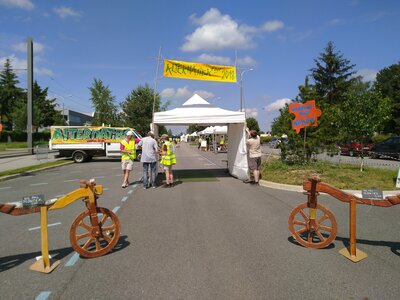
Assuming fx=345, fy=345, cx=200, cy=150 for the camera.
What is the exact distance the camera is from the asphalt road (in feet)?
12.4

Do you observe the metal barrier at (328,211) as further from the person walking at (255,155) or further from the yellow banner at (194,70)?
the yellow banner at (194,70)

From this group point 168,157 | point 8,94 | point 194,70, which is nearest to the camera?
point 168,157

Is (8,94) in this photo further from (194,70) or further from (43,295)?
(43,295)

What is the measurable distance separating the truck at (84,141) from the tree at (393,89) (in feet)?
101

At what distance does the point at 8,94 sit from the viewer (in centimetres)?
7488

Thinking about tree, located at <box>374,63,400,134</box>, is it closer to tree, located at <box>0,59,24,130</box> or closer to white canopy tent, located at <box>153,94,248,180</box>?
white canopy tent, located at <box>153,94,248,180</box>

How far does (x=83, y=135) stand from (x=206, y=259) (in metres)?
20.5

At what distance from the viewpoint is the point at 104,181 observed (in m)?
13.3

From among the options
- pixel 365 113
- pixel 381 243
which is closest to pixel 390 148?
pixel 365 113

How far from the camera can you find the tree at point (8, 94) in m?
73.4

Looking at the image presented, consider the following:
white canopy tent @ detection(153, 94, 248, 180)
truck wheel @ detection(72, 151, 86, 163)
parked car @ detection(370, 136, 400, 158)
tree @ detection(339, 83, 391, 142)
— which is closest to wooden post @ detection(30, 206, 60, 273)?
white canopy tent @ detection(153, 94, 248, 180)

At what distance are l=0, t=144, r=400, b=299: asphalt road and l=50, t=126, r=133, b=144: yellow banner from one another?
15.6 metres

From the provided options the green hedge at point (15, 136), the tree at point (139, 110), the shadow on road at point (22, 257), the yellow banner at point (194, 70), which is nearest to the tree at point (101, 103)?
the tree at point (139, 110)

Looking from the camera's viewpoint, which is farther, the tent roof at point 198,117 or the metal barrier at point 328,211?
the tent roof at point 198,117
